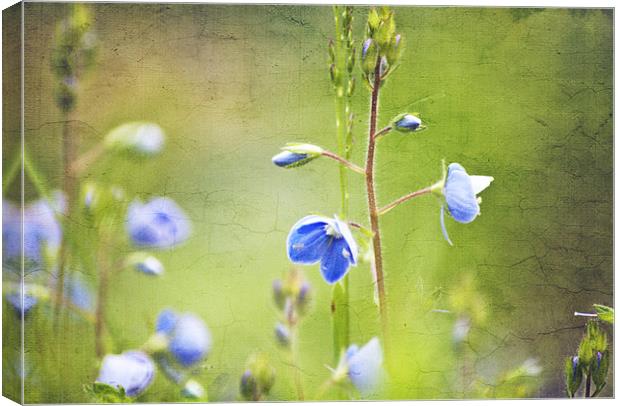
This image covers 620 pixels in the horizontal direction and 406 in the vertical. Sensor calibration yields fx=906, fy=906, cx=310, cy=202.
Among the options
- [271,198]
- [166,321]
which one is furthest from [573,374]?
[166,321]

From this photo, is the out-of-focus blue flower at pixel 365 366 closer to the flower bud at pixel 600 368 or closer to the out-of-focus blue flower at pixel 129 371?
the out-of-focus blue flower at pixel 129 371

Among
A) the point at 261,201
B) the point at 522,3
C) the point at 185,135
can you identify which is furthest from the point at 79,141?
the point at 522,3

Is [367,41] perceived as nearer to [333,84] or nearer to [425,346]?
[333,84]

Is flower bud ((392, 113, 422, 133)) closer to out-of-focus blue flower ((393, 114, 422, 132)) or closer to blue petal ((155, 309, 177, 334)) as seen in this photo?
out-of-focus blue flower ((393, 114, 422, 132))

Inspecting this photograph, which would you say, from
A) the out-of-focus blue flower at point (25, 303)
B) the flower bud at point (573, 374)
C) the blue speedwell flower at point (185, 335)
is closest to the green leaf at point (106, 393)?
the blue speedwell flower at point (185, 335)

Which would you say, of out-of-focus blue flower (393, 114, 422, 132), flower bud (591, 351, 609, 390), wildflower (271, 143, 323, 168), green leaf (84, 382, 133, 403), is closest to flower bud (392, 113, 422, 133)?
out-of-focus blue flower (393, 114, 422, 132)

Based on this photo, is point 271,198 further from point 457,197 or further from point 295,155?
point 457,197

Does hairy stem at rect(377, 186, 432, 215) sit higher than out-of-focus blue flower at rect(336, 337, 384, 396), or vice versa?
hairy stem at rect(377, 186, 432, 215)
